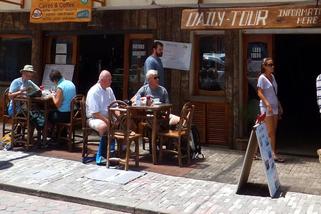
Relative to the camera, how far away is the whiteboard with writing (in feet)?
37.1

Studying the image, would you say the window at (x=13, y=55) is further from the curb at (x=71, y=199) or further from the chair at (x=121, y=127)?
the curb at (x=71, y=199)

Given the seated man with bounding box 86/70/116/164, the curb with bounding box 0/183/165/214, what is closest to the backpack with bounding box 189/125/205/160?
Answer: the seated man with bounding box 86/70/116/164

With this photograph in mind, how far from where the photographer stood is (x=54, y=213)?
574 centimetres

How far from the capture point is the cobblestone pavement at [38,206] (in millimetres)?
5816

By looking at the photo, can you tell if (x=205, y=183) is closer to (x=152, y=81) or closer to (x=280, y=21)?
(x=152, y=81)

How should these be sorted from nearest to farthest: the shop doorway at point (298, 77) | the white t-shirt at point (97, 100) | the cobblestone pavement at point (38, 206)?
the cobblestone pavement at point (38, 206) → the white t-shirt at point (97, 100) → the shop doorway at point (298, 77)

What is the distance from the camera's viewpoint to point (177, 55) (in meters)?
9.84

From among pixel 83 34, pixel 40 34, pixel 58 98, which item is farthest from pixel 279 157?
pixel 40 34

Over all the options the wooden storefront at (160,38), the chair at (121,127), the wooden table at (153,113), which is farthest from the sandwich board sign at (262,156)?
the wooden storefront at (160,38)

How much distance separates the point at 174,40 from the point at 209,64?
858 millimetres

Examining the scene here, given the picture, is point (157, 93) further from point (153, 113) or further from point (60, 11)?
point (60, 11)

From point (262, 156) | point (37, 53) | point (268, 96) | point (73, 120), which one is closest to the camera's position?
point (262, 156)

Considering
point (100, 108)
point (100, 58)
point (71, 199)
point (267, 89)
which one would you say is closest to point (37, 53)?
point (100, 58)

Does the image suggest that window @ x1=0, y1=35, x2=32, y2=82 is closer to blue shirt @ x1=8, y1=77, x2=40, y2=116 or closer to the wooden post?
the wooden post
